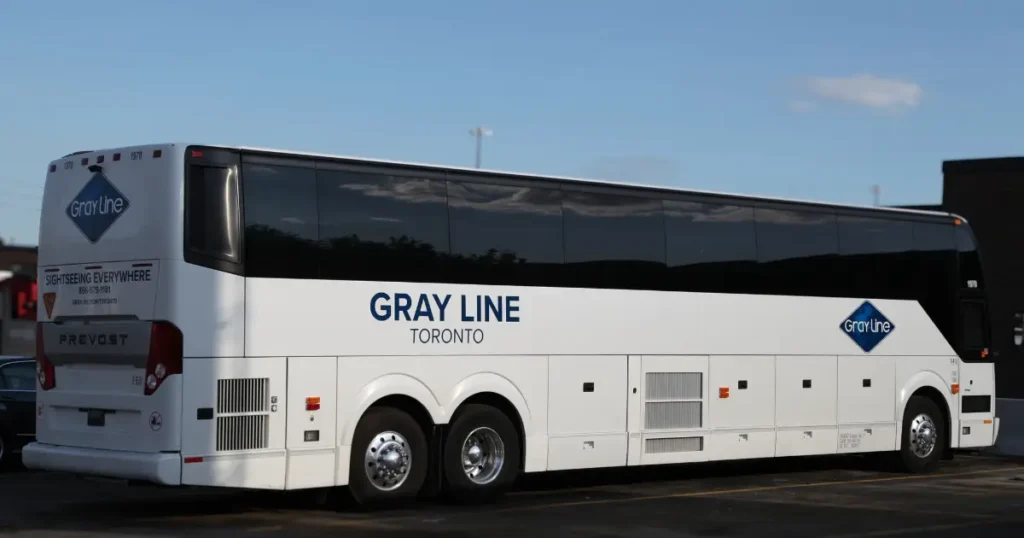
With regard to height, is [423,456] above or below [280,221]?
below

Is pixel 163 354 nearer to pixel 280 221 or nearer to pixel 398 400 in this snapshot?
pixel 280 221

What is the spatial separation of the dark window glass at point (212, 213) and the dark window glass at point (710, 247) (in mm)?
6051

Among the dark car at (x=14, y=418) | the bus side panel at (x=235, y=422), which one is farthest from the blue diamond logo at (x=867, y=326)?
the dark car at (x=14, y=418)

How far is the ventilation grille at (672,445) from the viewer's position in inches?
669

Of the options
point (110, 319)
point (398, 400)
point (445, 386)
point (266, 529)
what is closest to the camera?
point (266, 529)

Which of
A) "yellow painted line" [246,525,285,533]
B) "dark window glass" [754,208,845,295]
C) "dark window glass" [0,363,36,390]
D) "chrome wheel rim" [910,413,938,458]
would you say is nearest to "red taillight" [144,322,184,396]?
"yellow painted line" [246,525,285,533]

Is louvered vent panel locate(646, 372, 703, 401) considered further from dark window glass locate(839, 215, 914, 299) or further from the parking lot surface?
dark window glass locate(839, 215, 914, 299)

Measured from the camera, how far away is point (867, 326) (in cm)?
1977

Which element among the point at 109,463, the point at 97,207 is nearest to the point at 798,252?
the point at 97,207

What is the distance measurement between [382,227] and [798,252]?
6.83 metres

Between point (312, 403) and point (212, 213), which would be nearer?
point (212, 213)

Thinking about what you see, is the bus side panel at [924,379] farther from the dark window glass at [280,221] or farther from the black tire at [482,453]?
the dark window glass at [280,221]

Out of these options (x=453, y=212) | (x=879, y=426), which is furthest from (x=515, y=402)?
(x=879, y=426)

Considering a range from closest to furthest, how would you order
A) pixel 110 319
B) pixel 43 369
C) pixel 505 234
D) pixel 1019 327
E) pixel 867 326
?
pixel 110 319, pixel 43 369, pixel 505 234, pixel 867 326, pixel 1019 327
